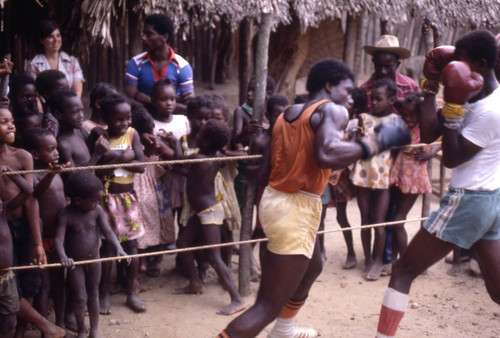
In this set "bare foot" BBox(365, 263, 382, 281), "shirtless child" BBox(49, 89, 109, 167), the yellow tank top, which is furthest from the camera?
"bare foot" BBox(365, 263, 382, 281)

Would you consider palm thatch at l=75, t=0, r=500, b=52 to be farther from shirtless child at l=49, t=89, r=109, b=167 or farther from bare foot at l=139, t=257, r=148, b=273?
bare foot at l=139, t=257, r=148, b=273

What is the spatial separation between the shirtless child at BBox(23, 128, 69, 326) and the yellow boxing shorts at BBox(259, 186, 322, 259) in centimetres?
136

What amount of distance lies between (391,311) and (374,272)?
193 cm

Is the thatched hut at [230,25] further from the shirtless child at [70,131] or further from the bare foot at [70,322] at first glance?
the bare foot at [70,322]

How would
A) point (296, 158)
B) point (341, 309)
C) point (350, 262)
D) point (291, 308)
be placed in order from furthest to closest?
point (350, 262) → point (341, 309) → point (291, 308) → point (296, 158)

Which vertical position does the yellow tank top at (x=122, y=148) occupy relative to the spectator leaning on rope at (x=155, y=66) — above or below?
below

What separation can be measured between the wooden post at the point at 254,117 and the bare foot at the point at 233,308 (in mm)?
263

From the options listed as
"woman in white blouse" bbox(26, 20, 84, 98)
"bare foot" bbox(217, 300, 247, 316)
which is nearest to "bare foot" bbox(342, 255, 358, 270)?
"bare foot" bbox(217, 300, 247, 316)

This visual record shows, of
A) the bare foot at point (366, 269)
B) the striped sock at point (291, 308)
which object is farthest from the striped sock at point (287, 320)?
the bare foot at point (366, 269)

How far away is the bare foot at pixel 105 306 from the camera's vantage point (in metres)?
4.43

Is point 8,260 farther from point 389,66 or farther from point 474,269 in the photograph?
point 474,269

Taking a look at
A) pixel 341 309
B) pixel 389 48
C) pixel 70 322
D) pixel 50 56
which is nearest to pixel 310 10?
pixel 389 48

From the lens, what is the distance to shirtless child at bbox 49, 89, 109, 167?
13.3ft

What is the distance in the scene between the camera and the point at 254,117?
4793mm
